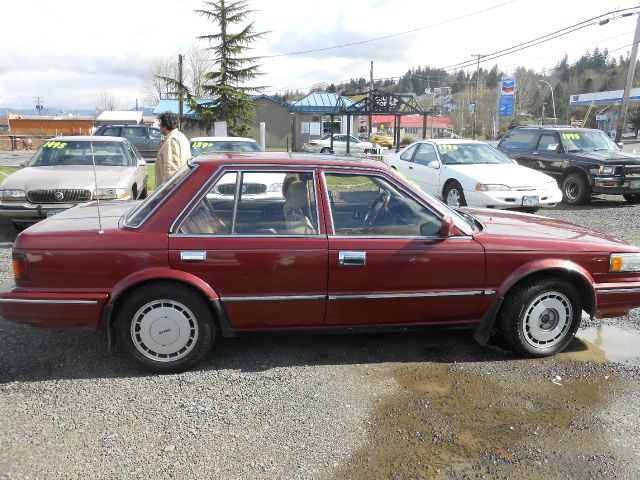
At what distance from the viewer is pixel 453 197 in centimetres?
978

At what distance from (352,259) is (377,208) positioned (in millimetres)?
520

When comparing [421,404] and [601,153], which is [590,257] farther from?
[601,153]

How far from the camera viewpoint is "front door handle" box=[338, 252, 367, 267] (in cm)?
354

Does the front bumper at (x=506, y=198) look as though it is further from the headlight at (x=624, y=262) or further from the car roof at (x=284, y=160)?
the car roof at (x=284, y=160)

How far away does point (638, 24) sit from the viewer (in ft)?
65.5

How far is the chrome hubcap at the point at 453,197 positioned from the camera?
964 cm

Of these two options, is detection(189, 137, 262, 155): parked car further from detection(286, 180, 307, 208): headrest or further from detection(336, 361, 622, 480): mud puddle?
detection(336, 361, 622, 480): mud puddle

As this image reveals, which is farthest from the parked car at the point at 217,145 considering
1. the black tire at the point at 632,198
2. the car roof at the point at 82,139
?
the black tire at the point at 632,198

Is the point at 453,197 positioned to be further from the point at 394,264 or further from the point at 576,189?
the point at 394,264

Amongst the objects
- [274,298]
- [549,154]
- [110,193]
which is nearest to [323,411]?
[274,298]

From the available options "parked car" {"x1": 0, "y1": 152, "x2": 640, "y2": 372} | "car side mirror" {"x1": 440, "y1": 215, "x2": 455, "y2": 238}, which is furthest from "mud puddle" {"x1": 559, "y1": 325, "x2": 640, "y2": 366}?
"car side mirror" {"x1": 440, "y1": 215, "x2": 455, "y2": 238}

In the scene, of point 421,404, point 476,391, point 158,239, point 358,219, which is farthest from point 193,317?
point 476,391

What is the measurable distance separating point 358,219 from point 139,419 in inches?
78.4

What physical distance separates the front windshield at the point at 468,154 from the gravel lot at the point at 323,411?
639 centimetres
